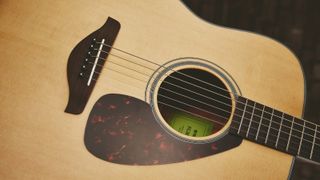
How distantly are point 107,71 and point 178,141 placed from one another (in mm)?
245

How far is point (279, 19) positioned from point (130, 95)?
88cm

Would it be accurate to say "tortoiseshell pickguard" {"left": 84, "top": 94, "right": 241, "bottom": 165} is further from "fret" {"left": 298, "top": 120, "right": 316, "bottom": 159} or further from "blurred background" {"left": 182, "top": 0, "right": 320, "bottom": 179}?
"blurred background" {"left": 182, "top": 0, "right": 320, "bottom": 179}

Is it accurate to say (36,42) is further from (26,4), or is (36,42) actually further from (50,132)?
(50,132)

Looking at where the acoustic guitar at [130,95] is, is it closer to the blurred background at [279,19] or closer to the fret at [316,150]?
the fret at [316,150]

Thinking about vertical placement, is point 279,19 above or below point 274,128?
above

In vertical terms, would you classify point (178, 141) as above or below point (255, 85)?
below

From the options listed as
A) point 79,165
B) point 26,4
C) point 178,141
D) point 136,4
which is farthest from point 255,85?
point 26,4

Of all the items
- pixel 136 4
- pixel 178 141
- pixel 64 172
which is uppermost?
pixel 136 4

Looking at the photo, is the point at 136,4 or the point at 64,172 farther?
the point at 136,4

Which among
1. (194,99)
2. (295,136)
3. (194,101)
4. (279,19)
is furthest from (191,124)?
(279,19)

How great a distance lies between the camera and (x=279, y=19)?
138 cm

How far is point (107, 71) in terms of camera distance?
2.63ft

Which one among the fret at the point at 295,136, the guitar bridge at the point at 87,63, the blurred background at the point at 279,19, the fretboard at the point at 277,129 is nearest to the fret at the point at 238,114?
the fretboard at the point at 277,129

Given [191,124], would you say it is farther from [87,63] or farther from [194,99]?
[87,63]
